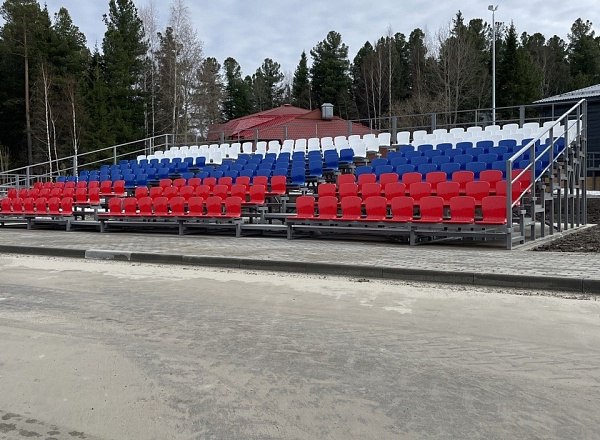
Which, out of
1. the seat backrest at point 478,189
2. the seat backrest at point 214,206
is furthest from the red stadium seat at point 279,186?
the seat backrest at point 478,189

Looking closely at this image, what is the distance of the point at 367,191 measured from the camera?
532 inches

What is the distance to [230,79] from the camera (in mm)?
80312

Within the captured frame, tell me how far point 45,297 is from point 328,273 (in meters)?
4.51

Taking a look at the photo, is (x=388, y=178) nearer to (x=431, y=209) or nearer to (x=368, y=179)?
(x=368, y=179)

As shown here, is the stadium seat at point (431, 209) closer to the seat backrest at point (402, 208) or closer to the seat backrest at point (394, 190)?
the seat backrest at point (402, 208)

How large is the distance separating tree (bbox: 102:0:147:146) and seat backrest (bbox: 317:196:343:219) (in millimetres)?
40141

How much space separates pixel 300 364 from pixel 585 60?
242 ft

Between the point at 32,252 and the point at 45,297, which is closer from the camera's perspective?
the point at 45,297

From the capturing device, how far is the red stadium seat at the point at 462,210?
11.2 metres

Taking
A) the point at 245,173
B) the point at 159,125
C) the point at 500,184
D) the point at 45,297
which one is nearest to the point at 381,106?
the point at 159,125

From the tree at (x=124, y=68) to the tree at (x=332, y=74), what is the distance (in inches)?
933

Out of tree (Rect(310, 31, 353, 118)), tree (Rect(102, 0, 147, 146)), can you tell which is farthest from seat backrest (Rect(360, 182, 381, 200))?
tree (Rect(310, 31, 353, 118))

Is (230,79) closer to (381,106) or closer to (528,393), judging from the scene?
(381,106)

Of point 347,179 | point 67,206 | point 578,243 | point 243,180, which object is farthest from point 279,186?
point 578,243
